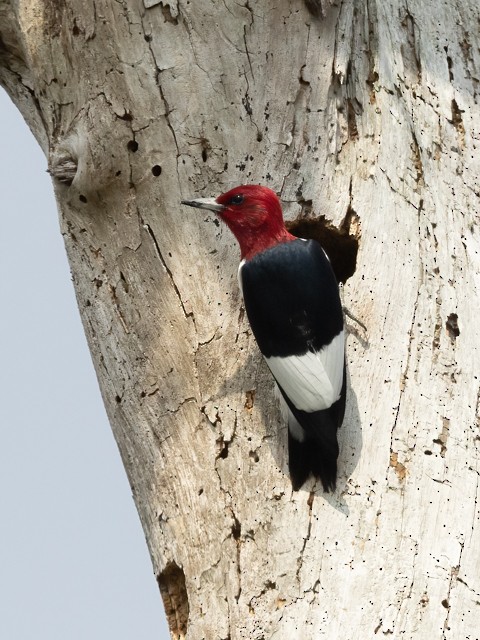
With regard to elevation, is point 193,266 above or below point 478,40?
below

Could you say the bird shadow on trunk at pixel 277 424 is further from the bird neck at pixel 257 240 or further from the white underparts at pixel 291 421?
the bird neck at pixel 257 240

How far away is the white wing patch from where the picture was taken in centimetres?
346

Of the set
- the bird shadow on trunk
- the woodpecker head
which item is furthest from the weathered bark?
the woodpecker head

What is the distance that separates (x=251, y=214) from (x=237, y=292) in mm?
317

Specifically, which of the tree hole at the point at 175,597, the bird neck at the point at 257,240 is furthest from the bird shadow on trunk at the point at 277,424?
the tree hole at the point at 175,597

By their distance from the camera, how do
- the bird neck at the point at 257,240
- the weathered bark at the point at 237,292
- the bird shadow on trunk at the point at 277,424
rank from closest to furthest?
the weathered bark at the point at 237,292
the bird shadow on trunk at the point at 277,424
the bird neck at the point at 257,240

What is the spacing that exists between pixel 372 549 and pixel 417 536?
0.15 metres

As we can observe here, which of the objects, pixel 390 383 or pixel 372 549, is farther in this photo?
pixel 390 383

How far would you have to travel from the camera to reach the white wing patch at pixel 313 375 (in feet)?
11.4

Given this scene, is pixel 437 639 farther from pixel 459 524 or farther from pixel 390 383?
pixel 390 383

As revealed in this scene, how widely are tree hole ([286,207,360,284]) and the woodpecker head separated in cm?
11

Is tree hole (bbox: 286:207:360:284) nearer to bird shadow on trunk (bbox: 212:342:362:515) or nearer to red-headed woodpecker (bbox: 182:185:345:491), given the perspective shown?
red-headed woodpecker (bbox: 182:185:345:491)

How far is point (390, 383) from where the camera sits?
3.56m

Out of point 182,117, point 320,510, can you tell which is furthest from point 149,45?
point 320,510
